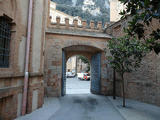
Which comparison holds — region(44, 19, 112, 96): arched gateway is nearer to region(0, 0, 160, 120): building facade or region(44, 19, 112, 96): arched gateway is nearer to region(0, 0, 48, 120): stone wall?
region(0, 0, 160, 120): building facade

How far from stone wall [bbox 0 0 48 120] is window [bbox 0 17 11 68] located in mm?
153

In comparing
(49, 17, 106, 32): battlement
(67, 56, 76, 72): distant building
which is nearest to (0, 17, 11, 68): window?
(49, 17, 106, 32): battlement

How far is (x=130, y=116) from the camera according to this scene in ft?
19.8

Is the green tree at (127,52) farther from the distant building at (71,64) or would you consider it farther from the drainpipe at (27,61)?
A: the distant building at (71,64)

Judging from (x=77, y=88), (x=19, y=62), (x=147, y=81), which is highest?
(x=19, y=62)

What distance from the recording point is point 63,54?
10.7 metres

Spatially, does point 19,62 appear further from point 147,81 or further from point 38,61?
point 147,81

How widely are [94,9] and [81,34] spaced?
63.8 meters

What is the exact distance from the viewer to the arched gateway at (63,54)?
988 centimetres

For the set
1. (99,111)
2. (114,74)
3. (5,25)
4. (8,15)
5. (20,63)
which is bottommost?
(99,111)

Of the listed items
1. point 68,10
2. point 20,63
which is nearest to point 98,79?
point 20,63

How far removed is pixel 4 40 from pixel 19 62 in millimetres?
1130

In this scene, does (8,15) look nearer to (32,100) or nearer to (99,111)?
(32,100)

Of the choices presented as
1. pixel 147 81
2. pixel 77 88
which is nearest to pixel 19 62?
pixel 147 81
